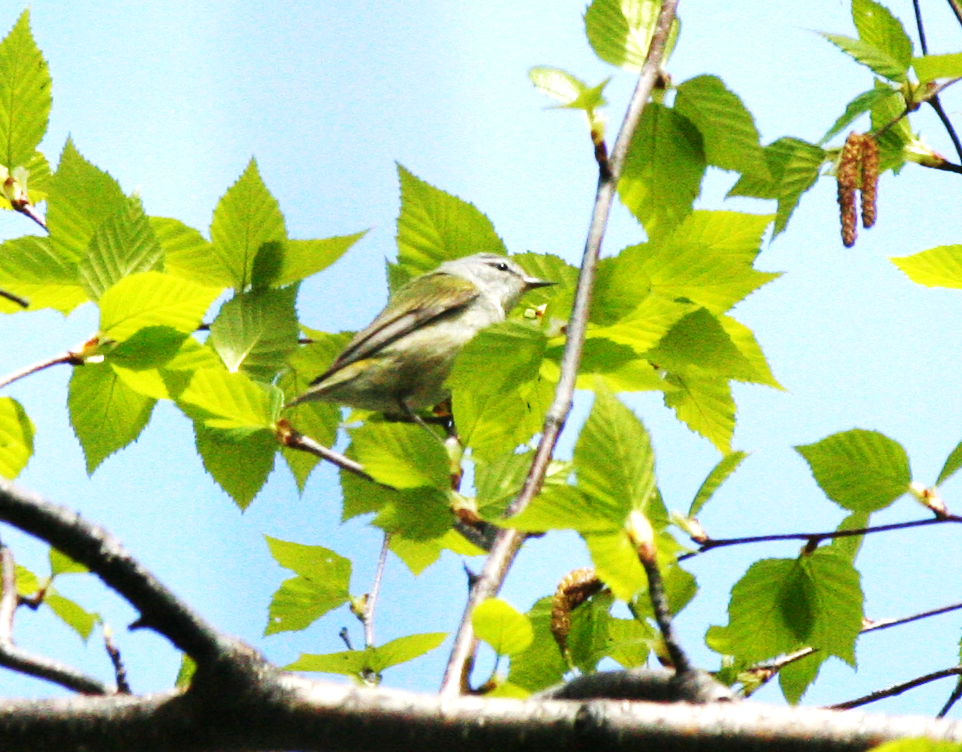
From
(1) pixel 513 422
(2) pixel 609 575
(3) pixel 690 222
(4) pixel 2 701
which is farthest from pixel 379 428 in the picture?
(3) pixel 690 222

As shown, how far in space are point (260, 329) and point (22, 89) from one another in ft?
1.53

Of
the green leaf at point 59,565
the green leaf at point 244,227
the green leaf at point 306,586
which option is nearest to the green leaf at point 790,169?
the green leaf at point 244,227

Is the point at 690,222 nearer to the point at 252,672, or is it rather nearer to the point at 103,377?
the point at 103,377

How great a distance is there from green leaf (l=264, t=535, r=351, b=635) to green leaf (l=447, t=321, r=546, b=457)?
35 cm

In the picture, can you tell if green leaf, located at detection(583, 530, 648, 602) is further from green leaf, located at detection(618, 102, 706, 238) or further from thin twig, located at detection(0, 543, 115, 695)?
green leaf, located at detection(618, 102, 706, 238)

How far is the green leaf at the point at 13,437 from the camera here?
1.35 metres

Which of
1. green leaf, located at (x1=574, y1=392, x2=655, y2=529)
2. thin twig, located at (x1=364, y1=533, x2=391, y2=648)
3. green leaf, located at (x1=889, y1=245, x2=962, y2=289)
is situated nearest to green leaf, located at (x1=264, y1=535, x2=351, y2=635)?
thin twig, located at (x1=364, y1=533, x2=391, y2=648)

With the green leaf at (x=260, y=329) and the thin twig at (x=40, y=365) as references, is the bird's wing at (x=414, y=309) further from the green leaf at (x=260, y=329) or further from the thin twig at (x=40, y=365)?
the thin twig at (x=40, y=365)

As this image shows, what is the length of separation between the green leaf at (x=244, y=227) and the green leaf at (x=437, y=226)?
177 mm

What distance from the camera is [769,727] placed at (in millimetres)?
763

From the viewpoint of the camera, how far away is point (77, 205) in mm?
1475

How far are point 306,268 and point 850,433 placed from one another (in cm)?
76

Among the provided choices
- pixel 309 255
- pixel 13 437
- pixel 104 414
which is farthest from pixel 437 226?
pixel 13 437

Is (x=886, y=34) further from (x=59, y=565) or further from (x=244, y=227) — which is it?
(x=59, y=565)
